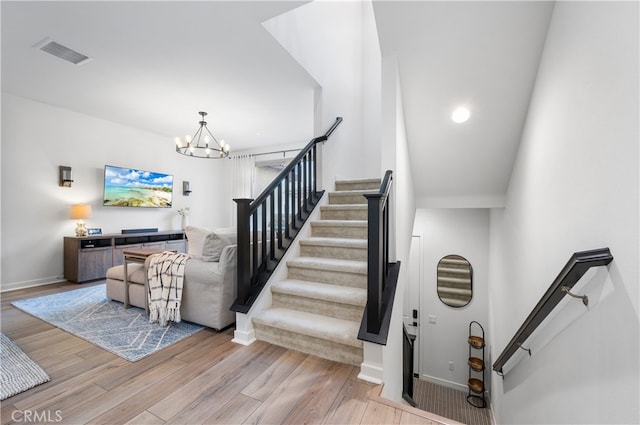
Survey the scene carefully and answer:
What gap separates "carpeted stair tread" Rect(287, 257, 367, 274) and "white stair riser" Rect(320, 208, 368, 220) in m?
0.77

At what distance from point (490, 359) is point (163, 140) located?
729cm

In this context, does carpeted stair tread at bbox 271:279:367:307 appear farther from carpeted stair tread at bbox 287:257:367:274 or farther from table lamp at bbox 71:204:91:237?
table lamp at bbox 71:204:91:237

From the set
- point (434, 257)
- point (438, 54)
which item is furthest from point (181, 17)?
point (434, 257)

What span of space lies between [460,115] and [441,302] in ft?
11.6

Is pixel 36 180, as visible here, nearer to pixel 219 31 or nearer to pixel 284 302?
pixel 219 31

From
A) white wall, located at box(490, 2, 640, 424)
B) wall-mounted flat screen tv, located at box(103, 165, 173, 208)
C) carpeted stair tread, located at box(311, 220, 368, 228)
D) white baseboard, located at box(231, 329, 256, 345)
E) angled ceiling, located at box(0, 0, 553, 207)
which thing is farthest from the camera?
wall-mounted flat screen tv, located at box(103, 165, 173, 208)

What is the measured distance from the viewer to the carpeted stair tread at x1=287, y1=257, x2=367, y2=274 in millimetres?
2490

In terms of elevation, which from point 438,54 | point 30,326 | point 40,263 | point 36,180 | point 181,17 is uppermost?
point 181,17

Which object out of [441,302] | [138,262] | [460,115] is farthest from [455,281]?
[138,262]

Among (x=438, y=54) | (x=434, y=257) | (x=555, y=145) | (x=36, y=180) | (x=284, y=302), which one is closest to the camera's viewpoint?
(x=555, y=145)

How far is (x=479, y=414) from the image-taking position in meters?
4.17

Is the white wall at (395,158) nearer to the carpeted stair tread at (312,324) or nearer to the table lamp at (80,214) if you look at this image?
the carpeted stair tread at (312,324)

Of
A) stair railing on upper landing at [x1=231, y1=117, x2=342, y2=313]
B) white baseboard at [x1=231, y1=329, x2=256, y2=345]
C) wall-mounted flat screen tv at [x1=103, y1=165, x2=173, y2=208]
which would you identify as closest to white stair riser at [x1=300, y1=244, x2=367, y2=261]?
stair railing on upper landing at [x1=231, y1=117, x2=342, y2=313]

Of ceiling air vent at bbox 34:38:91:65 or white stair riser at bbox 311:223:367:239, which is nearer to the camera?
ceiling air vent at bbox 34:38:91:65
